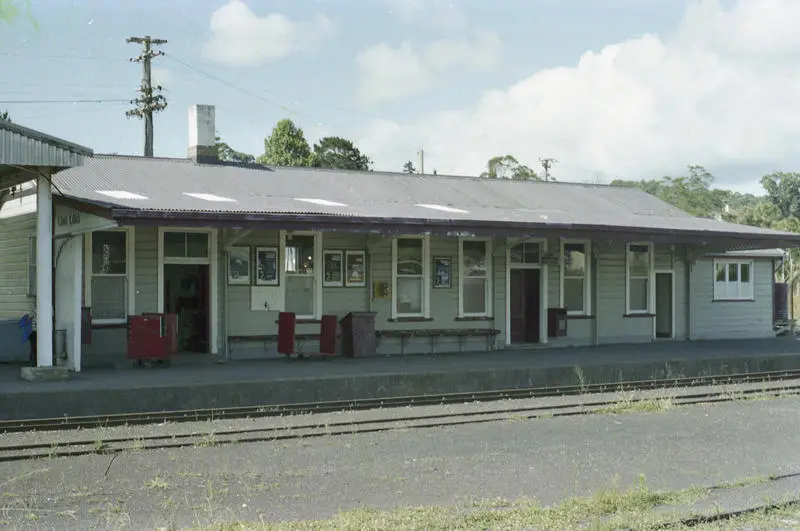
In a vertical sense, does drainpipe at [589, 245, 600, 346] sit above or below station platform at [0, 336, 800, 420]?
above

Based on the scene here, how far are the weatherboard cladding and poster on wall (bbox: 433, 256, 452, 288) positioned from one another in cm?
114

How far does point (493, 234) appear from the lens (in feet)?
58.2

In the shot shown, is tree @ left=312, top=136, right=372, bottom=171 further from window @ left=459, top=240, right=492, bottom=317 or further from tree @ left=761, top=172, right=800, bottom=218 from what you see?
tree @ left=761, top=172, right=800, bottom=218

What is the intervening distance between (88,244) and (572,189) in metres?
13.1

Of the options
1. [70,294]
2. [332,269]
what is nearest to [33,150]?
[70,294]

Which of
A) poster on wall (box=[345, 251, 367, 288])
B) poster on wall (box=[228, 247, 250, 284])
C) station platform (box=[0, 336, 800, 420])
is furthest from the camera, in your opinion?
poster on wall (box=[345, 251, 367, 288])

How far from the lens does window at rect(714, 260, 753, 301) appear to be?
24.6 metres

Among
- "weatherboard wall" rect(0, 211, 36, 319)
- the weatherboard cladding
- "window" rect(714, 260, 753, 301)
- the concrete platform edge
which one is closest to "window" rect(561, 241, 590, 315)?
the weatherboard cladding

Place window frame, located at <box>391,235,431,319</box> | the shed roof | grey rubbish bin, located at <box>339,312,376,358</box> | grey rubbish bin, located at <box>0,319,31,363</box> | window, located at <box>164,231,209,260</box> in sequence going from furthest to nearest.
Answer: window frame, located at <box>391,235,431,319</box>, grey rubbish bin, located at <box>339,312,376,358</box>, window, located at <box>164,231,209,260</box>, grey rubbish bin, located at <box>0,319,31,363</box>, the shed roof

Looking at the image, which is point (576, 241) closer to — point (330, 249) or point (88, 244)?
point (330, 249)

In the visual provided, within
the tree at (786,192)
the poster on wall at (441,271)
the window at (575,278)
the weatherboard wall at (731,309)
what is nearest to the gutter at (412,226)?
the window at (575,278)

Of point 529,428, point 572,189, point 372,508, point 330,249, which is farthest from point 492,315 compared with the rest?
point 372,508

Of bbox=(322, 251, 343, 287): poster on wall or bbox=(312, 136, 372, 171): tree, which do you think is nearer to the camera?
bbox=(322, 251, 343, 287): poster on wall

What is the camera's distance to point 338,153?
172ft
